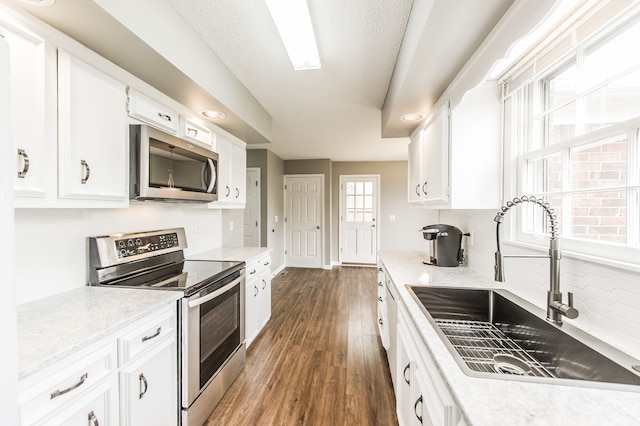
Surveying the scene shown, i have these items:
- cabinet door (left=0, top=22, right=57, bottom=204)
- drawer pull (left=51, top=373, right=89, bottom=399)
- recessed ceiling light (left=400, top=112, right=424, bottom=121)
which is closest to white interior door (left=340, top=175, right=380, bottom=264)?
recessed ceiling light (left=400, top=112, right=424, bottom=121)

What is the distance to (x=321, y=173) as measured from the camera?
5641 mm

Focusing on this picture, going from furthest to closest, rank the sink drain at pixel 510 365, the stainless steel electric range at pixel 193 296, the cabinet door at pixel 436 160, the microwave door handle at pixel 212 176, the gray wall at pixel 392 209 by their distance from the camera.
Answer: the gray wall at pixel 392 209 < the microwave door handle at pixel 212 176 < the cabinet door at pixel 436 160 < the stainless steel electric range at pixel 193 296 < the sink drain at pixel 510 365

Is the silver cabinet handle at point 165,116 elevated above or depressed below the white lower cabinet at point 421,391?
above

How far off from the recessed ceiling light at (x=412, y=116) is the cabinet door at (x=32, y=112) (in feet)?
7.33

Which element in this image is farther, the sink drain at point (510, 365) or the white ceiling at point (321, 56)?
the white ceiling at point (321, 56)

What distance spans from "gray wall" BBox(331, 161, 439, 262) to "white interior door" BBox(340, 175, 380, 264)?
0.39ft

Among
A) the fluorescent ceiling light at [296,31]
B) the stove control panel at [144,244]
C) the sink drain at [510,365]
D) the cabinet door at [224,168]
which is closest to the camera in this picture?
the sink drain at [510,365]

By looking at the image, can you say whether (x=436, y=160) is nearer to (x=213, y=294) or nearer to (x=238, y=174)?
(x=213, y=294)

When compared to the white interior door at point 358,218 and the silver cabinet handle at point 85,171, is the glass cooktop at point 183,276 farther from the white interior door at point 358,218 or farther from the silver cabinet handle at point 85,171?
the white interior door at point 358,218

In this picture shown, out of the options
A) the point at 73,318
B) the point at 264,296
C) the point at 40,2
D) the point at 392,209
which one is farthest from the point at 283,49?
the point at 392,209

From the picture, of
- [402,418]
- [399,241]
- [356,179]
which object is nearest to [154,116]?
[402,418]

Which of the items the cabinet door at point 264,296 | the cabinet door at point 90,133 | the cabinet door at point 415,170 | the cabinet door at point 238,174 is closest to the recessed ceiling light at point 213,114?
the cabinet door at point 238,174

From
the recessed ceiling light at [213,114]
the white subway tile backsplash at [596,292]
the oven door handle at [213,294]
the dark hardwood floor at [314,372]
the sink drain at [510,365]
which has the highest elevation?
the recessed ceiling light at [213,114]

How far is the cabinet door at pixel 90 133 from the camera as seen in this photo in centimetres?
117
